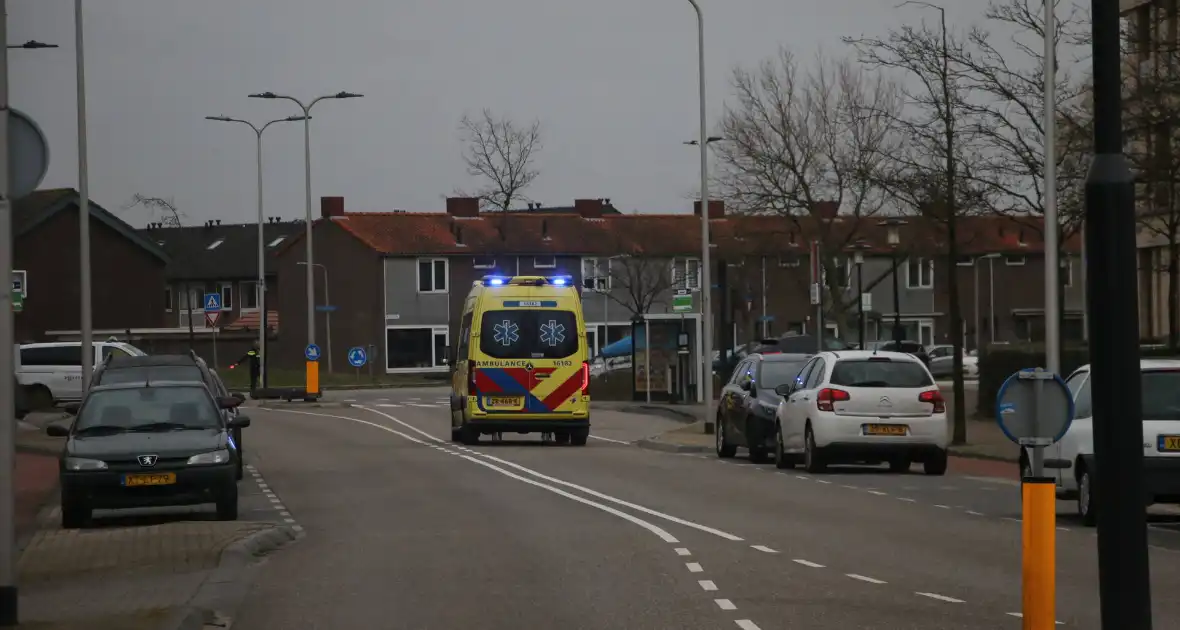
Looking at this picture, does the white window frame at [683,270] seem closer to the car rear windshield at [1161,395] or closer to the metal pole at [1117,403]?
the car rear windshield at [1161,395]

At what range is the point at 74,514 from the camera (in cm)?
1803

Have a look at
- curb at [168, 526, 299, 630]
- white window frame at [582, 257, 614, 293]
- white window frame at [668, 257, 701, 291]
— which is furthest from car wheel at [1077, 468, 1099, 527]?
white window frame at [582, 257, 614, 293]

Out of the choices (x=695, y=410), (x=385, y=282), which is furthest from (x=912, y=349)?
(x=385, y=282)

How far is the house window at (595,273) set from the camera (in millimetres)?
88562

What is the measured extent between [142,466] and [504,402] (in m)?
15.2

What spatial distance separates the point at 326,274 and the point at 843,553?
75108 millimetres

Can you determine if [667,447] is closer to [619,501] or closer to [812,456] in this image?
[812,456]

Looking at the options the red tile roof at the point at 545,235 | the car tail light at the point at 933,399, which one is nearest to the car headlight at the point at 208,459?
the car tail light at the point at 933,399

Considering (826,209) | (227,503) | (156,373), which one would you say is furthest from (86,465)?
(826,209)

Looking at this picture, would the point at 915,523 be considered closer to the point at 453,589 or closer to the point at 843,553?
the point at 843,553

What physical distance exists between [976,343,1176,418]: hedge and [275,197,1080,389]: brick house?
42.5 meters

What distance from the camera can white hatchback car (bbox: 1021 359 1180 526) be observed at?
16.3 m

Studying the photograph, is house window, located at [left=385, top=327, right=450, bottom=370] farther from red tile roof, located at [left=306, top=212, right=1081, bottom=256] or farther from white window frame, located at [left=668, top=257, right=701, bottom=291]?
white window frame, located at [left=668, top=257, right=701, bottom=291]

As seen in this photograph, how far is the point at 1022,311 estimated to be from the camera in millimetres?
93188
